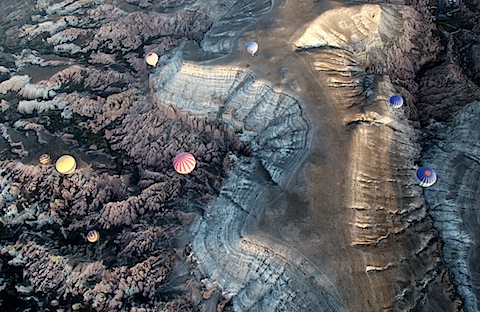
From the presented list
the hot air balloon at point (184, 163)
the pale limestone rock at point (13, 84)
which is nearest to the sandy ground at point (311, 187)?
the hot air balloon at point (184, 163)

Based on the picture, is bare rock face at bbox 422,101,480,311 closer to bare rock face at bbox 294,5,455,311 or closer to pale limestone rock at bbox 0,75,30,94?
bare rock face at bbox 294,5,455,311

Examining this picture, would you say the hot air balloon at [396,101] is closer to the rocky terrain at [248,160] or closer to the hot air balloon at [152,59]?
the rocky terrain at [248,160]

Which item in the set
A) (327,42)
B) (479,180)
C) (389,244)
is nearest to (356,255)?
(389,244)

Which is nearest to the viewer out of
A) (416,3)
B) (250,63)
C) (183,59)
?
(250,63)

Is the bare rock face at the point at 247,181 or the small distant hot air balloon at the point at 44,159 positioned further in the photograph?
the small distant hot air balloon at the point at 44,159

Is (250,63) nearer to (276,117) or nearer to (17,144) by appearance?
(276,117)

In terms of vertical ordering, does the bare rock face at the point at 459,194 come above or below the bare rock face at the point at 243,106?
below
